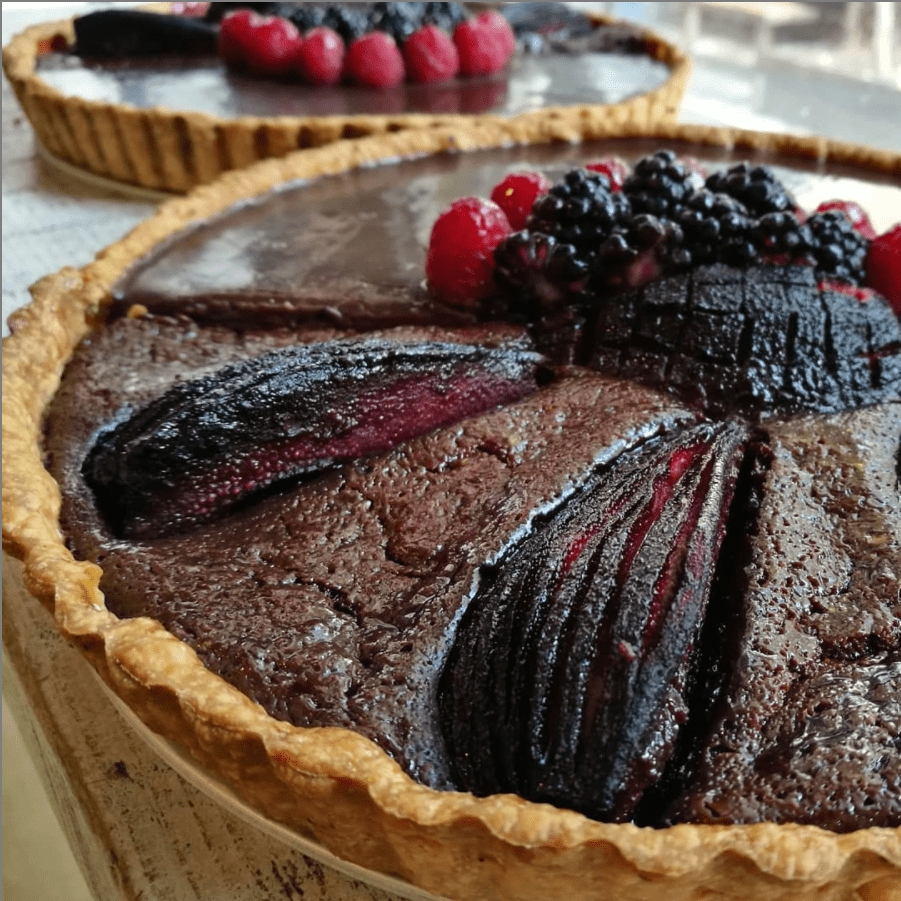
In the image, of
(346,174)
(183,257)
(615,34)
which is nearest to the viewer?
(183,257)

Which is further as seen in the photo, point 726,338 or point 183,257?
point 183,257

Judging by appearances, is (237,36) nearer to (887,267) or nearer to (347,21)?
(347,21)

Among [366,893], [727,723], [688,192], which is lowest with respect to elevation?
[366,893]

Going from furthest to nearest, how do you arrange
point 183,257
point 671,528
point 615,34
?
point 615,34
point 183,257
point 671,528

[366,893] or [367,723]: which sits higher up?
[367,723]

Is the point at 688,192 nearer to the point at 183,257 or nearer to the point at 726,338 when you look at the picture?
the point at 726,338

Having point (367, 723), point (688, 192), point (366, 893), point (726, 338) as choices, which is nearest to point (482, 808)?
point (367, 723)

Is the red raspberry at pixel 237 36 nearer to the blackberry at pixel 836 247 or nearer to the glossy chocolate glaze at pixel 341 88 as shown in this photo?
the glossy chocolate glaze at pixel 341 88
